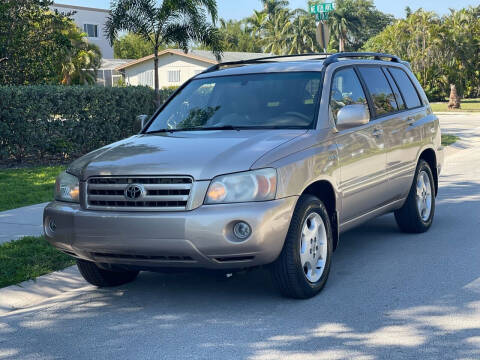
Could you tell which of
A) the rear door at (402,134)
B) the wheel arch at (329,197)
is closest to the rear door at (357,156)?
the wheel arch at (329,197)

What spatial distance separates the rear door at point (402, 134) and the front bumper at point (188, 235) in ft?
7.63

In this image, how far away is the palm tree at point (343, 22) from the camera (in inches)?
3555

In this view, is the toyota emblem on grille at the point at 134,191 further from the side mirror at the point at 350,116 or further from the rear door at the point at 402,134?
the rear door at the point at 402,134

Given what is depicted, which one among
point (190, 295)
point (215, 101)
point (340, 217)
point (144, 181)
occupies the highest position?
point (215, 101)

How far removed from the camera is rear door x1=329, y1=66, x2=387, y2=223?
6.71 meters

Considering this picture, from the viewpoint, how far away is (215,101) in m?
7.10

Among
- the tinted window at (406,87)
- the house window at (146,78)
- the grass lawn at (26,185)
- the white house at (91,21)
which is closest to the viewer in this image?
the tinted window at (406,87)

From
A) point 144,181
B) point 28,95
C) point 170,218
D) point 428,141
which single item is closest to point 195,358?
point 170,218

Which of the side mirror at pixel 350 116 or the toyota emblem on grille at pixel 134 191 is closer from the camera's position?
the toyota emblem on grille at pixel 134 191

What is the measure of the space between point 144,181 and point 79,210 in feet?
2.08

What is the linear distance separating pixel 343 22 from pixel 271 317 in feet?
288

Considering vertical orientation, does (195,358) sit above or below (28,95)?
below

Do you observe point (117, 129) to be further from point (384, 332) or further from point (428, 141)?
point (384, 332)

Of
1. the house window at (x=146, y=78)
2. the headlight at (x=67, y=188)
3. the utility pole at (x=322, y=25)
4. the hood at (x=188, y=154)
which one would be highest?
the utility pole at (x=322, y=25)
